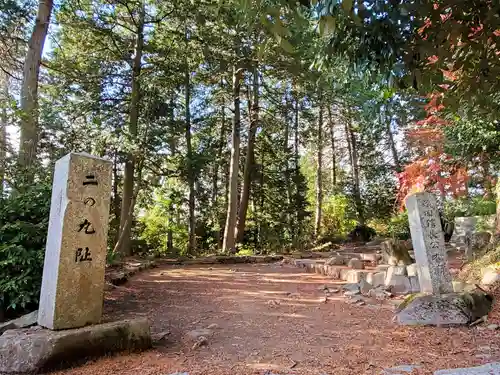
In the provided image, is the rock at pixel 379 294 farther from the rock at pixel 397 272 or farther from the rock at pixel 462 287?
the rock at pixel 462 287

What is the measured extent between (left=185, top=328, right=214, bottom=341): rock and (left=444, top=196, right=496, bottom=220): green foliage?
975cm

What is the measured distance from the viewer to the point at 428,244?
4438 millimetres

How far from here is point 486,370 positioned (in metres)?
2.42

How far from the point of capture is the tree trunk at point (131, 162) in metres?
9.91

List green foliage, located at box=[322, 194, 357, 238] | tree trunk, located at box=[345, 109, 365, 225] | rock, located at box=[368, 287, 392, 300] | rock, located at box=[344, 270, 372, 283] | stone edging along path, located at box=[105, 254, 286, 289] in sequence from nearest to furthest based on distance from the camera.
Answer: rock, located at box=[368, 287, 392, 300]
rock, located at box=[344, 270, 372, 283]
stone edging along path, located at box=[105, 254, 286, 289]
green foliage, located at box=[322, 194, 357, 238]
tree trunk, located at box=[345, 109, 365, 225]

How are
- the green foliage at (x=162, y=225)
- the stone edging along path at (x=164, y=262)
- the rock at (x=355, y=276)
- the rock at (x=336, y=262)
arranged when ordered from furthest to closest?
1. the green foliage at (x=162, y=225)
2. the rock at (x=336, y=262)
3. the stone edging along path at (x=164, y=262)
4. the rock at (x=355, y=276)

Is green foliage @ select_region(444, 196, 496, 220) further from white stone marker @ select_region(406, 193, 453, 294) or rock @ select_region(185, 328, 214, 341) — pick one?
rock @ select_region(185, 328, 214, 341)

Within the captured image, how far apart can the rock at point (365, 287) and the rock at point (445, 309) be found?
5.30ft

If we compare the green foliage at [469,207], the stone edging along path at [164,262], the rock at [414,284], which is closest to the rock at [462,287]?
the rock at [414,284]

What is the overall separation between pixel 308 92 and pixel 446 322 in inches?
357

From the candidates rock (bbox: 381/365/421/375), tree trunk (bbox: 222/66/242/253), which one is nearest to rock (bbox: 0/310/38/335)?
rock (bbox: 381/365/421/375)

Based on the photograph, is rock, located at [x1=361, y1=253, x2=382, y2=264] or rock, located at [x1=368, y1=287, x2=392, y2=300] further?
rock, located at [x1=361, y1=253, x2=382, y2=264]

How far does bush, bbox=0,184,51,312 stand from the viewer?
380 centimetres

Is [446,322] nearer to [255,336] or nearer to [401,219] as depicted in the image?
[255,336]
